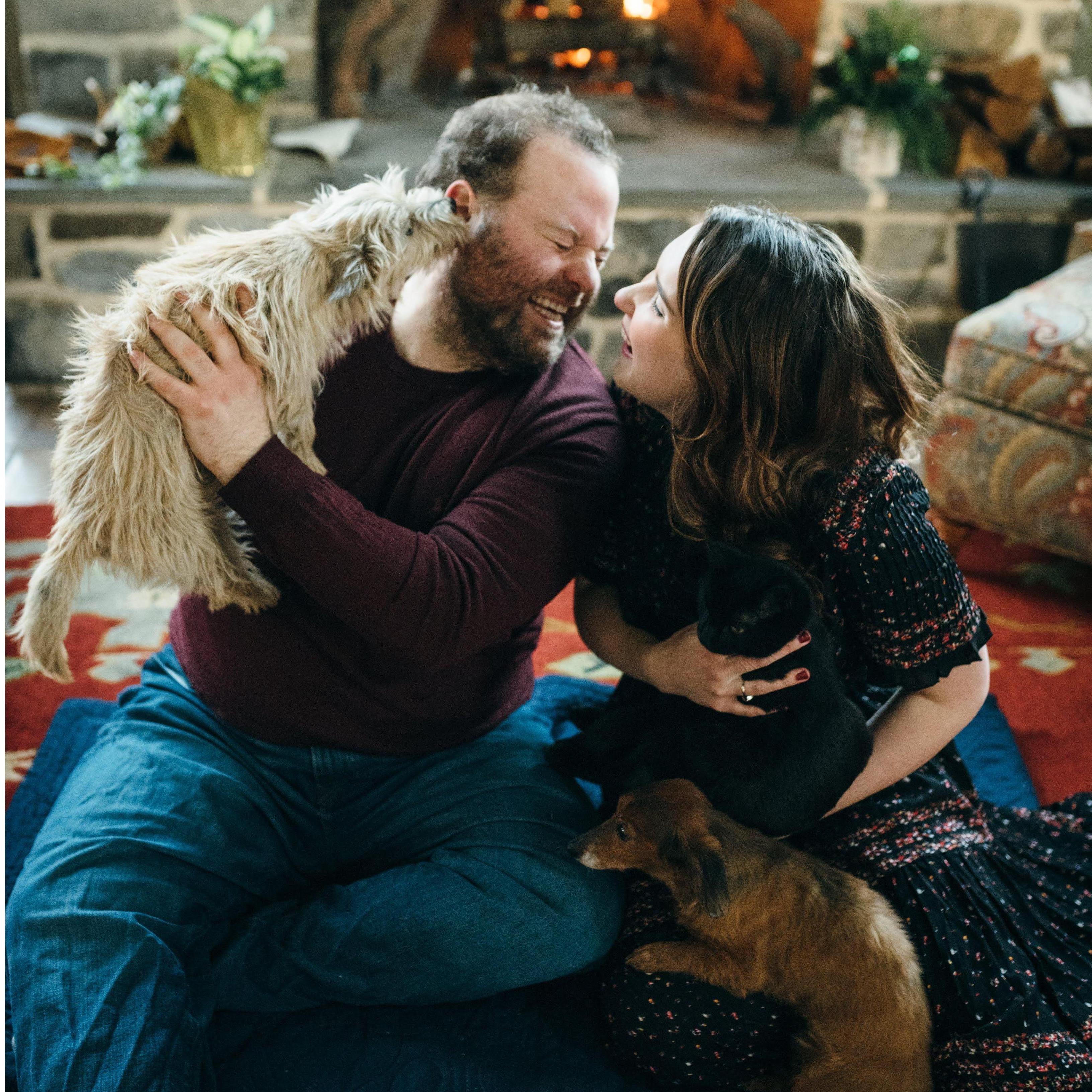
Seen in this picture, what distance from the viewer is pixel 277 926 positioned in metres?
1.33

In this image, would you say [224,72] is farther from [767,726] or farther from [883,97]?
[767,726]

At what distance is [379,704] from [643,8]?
10.8ft

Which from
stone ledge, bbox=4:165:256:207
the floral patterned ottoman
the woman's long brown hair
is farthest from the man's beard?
stone ledge, bbox=4:165:256:207

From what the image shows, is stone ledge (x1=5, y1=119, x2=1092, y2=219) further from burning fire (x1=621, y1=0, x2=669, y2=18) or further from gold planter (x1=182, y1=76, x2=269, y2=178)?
burning fire (x1=621, y1=0, x2=669, y2=18)

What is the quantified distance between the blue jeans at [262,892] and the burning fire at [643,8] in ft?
10.5

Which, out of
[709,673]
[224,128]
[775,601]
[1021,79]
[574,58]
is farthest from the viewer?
[574,58]

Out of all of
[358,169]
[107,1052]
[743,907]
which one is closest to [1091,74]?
[358,169]

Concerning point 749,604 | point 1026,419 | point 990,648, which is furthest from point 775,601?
point 1026,419

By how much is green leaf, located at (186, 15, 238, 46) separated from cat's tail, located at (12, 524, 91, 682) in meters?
2.32

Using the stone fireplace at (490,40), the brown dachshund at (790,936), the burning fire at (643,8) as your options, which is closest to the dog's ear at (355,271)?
the brown dachshund at (790,936)

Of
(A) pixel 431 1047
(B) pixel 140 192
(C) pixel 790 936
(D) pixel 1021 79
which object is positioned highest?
(D) pixel 1021 79

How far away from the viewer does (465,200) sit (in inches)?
57.6

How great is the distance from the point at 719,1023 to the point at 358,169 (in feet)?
9.01

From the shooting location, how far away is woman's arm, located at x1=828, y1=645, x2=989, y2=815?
1310mm
